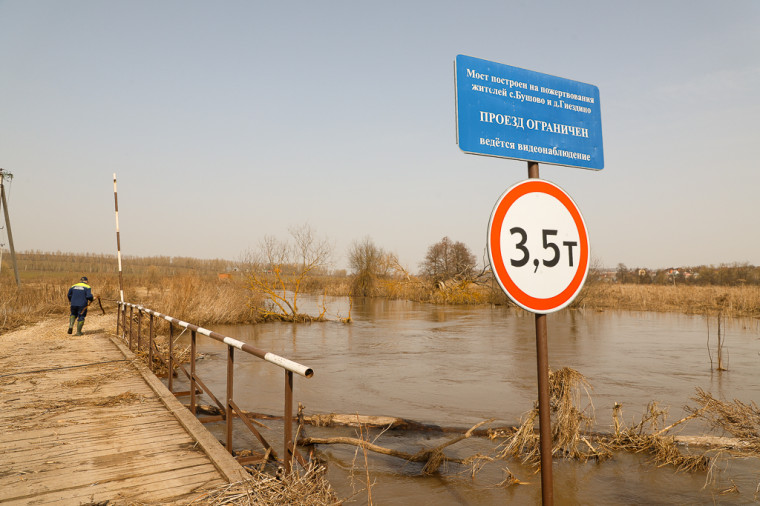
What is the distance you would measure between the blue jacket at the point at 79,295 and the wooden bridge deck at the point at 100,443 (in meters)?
5.71

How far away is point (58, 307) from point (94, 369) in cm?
1857

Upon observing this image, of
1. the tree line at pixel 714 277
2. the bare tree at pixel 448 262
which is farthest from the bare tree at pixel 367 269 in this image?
the tree line at pixel 714 277

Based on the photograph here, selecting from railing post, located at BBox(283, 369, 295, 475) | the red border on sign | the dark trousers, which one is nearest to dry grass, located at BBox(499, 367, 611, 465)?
railing post, located at BBox(283, 369, 295, 475)

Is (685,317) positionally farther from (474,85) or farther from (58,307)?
(58,307)

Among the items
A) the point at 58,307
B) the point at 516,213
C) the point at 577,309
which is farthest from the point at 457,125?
the point at 577,309

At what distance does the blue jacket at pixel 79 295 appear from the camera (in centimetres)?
1404

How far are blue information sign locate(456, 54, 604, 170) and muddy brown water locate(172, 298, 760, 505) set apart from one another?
203 centimetres

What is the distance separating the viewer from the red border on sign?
2549 millimetres

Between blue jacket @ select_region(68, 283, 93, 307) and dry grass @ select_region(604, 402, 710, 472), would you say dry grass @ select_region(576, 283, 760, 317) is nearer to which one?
dry grass @ select_region(604, 402, 710, 472)

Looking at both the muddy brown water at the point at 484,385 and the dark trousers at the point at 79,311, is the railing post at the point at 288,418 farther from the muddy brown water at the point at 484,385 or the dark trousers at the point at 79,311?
the dark trousers at the point at 79,311

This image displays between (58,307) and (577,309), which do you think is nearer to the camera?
(58,307)

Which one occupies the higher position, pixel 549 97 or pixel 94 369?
pixel 549 97

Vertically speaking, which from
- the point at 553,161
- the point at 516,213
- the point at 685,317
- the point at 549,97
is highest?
the point at 549,97

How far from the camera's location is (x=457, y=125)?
2.74 m
